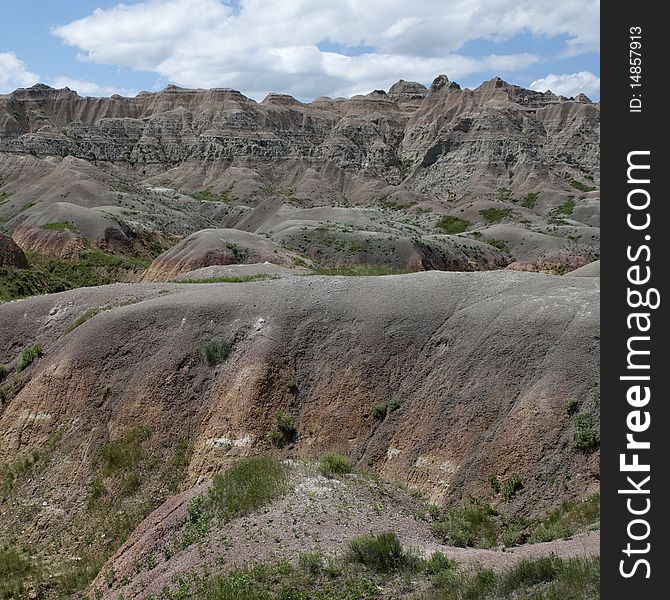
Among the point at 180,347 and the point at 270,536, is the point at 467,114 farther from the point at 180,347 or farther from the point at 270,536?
the point at 270,536

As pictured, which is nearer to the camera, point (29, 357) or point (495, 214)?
point (29, 357)

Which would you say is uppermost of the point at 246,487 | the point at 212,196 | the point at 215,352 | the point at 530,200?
the point at 212,196

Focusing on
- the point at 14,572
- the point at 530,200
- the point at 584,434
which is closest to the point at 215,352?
the point at 14,572

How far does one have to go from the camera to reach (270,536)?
43.1 feet

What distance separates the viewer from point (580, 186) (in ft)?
459

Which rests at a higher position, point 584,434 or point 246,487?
point 584,434

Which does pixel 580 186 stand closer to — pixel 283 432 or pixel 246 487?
pixel 283 432

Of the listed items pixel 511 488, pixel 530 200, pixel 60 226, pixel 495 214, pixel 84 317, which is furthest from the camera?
pixel 530 200

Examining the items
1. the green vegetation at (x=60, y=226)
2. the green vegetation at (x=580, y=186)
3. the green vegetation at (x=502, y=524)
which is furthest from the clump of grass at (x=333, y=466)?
the green vegetation at (x=580, y=186)

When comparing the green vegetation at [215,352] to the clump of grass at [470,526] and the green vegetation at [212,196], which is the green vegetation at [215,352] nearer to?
the clump of grass at [470,526]

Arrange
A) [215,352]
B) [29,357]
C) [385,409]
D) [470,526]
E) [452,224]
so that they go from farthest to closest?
[452,224], [29,357], [215,352], [385,409], [470,526]

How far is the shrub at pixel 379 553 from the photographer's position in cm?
1170

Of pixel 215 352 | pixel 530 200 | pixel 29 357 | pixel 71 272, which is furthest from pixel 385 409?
pixel 530 200

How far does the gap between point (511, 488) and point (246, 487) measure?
665 cm
